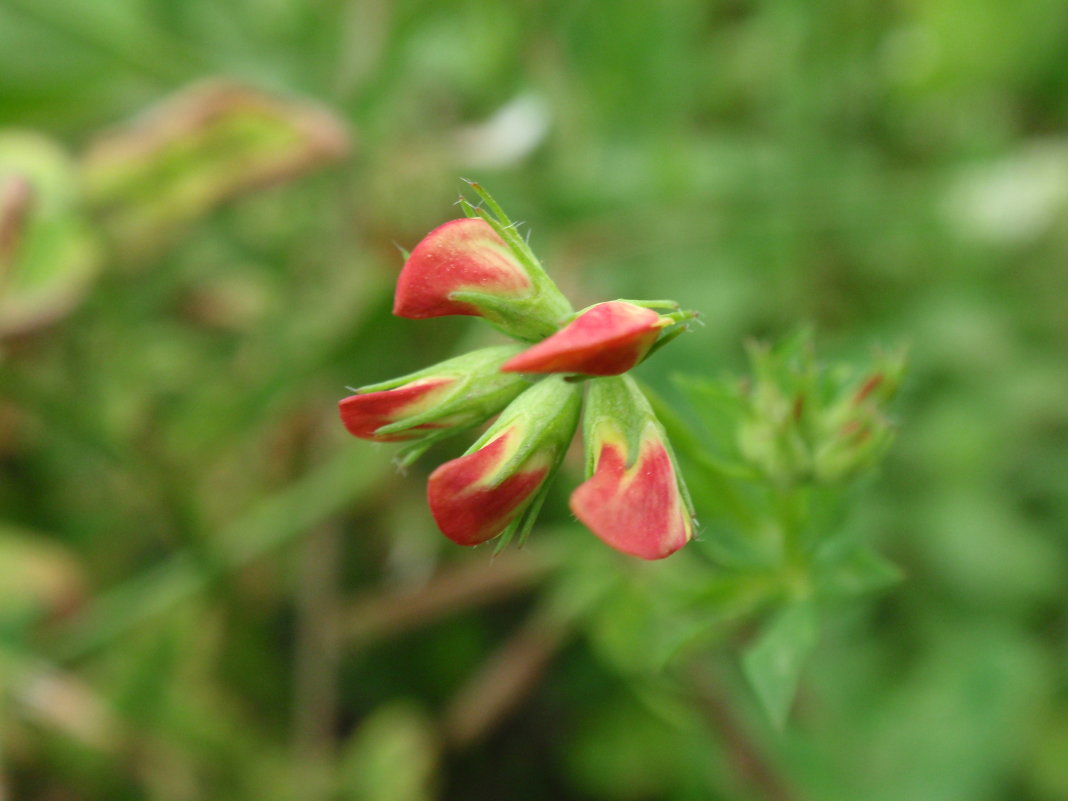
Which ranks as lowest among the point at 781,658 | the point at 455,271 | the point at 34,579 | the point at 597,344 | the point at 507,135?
the point at 781,658

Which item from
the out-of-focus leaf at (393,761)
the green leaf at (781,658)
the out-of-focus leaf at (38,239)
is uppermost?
the out-of-focus leaf at (38,239)

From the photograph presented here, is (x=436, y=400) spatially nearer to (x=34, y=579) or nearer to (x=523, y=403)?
(x=523, y=403)

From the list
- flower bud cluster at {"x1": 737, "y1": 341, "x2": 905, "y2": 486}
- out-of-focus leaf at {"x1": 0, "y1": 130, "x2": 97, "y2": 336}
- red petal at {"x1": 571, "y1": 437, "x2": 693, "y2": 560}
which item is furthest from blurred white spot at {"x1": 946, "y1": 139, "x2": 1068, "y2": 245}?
out-of-focus leaf at {"x1": 0, "y1": 130, "x2": 97, "y2": 336}

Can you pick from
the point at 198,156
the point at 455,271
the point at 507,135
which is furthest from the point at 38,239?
the point at 455,271

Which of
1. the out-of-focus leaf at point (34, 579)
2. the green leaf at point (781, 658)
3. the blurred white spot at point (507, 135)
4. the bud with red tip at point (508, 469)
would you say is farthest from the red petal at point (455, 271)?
the out-of-focus leaf at point (34, 579)

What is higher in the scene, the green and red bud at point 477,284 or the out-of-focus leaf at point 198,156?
the out-of-focus leaf at point 198,156

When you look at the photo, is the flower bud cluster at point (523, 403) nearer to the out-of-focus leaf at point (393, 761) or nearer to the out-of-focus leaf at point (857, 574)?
the out-of-focus leaf at point (857, 574)

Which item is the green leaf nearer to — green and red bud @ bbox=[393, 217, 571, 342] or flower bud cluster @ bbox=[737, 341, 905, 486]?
flower bud cluster @ bbox=[737, 341, 905, 486]

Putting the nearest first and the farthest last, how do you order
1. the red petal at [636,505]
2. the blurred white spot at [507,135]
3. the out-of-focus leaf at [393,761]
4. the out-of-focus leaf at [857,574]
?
the red petal at [636,505] < the out-of-focus leaf at [857,574] < the out-of-focus leaf at [393,761] < the blurred white spot at [507,135]
